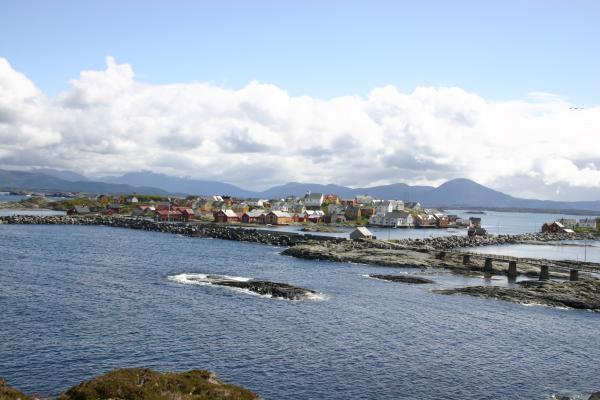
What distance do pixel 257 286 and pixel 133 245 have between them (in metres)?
51.6

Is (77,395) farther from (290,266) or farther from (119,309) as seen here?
(290,266)

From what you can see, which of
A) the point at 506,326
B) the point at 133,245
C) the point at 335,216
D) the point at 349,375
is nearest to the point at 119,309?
the point at 349,375

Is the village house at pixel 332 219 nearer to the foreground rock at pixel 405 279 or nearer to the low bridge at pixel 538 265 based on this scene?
the low bridge at pixel 538 265

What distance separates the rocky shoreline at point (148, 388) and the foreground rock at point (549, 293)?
40629 mm

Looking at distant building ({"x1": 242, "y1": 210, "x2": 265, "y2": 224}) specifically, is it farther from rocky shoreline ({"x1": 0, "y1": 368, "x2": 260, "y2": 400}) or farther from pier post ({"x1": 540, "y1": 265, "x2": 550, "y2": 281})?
rocky shoreline ({"x1": 0, "y1": 368, "x2": 260, "y2": 400})

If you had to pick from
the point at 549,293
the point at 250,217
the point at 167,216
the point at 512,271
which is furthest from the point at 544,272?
the point at 167,216

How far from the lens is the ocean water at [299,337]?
3203 centimetres

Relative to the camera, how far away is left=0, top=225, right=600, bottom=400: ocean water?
32.0m

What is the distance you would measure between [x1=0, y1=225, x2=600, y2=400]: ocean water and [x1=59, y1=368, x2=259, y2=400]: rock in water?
3.60 m

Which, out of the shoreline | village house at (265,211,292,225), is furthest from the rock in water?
village house at (265,211,292,225)

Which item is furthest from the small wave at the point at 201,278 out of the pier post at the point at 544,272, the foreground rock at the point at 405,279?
the pier post at the point at 544,272

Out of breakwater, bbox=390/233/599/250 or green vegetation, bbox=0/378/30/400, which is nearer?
green vegetation, bbox=0/378/30/400

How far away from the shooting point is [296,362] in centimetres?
3500

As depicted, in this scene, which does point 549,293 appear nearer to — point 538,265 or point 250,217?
point 538,265
